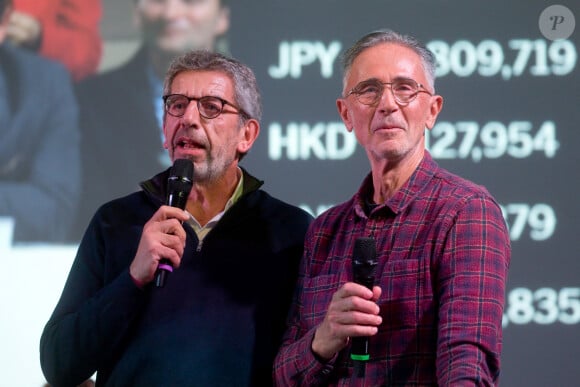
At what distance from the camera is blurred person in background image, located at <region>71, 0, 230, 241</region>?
3967 millimetres

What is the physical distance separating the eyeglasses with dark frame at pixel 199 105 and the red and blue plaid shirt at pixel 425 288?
567 mm

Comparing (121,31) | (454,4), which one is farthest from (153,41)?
(454,4)

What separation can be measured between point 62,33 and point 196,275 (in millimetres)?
2095

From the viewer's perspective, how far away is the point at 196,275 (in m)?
2.41

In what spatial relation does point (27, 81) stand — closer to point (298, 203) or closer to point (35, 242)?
point (35, 242)

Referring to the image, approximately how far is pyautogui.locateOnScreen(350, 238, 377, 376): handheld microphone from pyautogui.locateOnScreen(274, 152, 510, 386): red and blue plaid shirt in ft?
0.38

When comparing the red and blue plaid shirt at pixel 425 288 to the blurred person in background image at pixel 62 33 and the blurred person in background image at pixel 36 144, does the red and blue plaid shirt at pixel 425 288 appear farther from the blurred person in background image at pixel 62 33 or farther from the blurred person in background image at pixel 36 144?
the blurred person in background image at pixel 62 33

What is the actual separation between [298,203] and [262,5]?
967 millimetres

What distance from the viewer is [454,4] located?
4.03 metres

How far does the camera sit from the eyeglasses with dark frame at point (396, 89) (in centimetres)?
214

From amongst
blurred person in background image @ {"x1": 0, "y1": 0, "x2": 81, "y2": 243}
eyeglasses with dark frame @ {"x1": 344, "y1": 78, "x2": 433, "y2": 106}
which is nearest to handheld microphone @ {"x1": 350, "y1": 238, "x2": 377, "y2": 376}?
eyeglasses with dark frame @ {"x1": 344, "y1": 78, "x2": 433, "y2": 106}

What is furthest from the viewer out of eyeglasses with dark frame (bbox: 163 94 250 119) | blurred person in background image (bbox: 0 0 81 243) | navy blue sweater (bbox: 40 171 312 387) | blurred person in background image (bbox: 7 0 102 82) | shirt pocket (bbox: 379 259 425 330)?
blurred person in background image (bbox: 7 0 102 82)

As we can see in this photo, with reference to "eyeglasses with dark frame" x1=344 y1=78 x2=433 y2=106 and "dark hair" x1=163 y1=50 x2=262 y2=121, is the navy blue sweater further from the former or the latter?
"eyeglasses with dark frame" x1=344 y1=78 x2=433 y2=106
